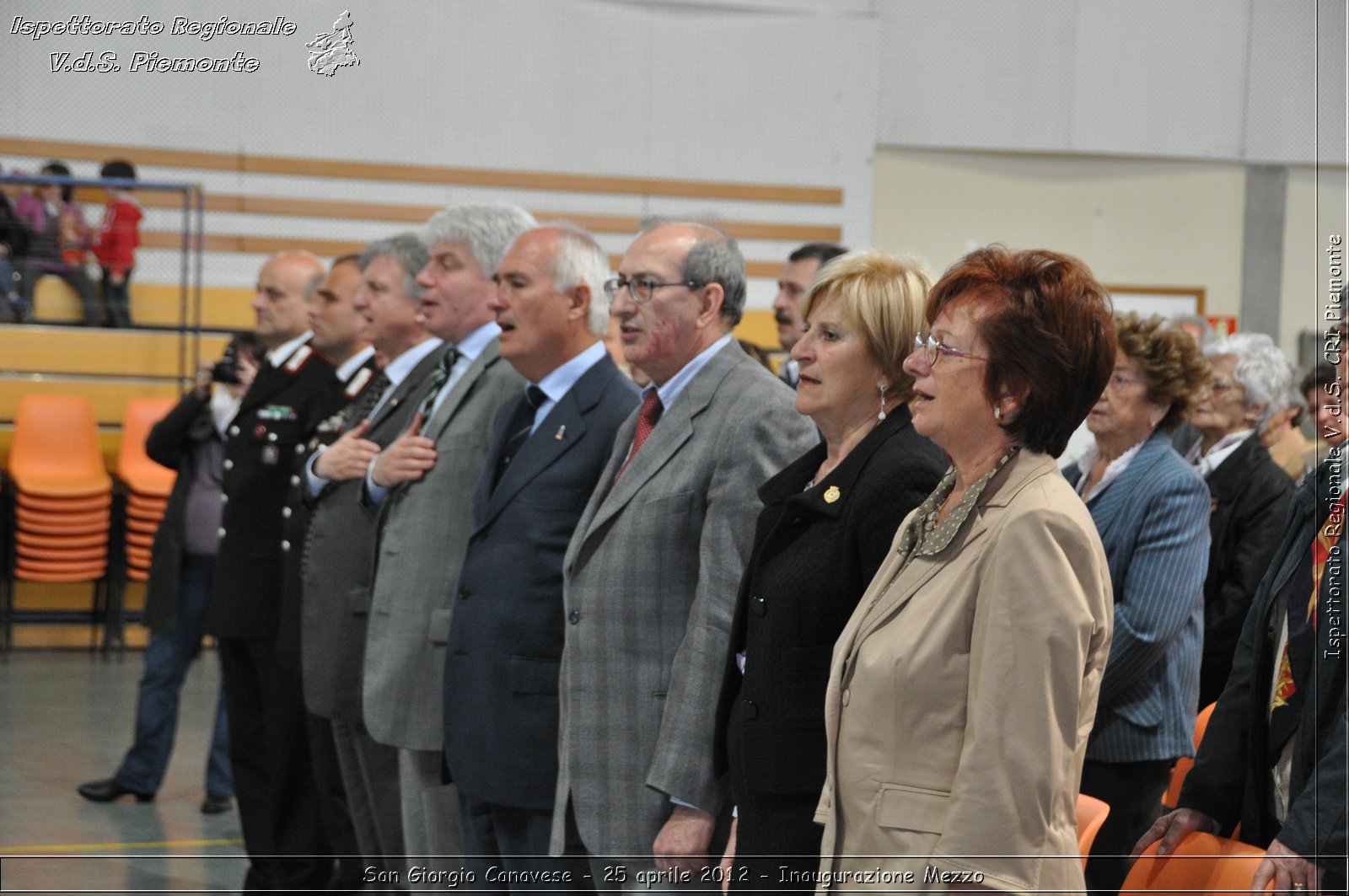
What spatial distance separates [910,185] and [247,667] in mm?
6742

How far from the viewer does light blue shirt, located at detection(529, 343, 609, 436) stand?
2928 millimetres

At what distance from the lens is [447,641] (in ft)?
9.30

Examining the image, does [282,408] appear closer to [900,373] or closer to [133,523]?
[900,373]

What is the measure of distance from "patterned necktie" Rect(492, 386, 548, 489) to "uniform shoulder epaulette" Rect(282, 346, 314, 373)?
58.1 inches

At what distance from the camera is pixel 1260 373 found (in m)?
4.12

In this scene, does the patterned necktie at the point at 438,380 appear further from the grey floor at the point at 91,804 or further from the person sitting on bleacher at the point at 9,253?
the person sitting on bleacher at the point at 9,253

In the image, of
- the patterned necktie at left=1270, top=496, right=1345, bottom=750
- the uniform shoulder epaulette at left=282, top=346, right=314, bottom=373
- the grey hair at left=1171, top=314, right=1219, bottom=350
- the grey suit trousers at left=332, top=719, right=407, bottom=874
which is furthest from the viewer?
the grey hair at left=1171, top=314, right=1219, bottom=350

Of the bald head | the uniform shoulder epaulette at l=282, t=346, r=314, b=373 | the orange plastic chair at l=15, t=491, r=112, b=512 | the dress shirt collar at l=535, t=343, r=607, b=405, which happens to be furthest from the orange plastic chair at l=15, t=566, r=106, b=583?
the dress shirt collar at l=535, t=343, r=607, b=405

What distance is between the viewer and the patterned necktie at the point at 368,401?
377cm

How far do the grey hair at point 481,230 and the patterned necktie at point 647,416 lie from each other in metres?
0.83

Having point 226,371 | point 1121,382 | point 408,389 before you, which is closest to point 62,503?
point 226,371

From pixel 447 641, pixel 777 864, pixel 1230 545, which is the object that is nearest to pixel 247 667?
pixel 447 641

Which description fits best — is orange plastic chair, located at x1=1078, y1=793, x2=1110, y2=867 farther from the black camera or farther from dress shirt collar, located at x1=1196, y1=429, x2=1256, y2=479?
the black camera

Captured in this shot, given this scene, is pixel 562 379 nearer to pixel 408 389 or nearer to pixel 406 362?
pixel 408 389
